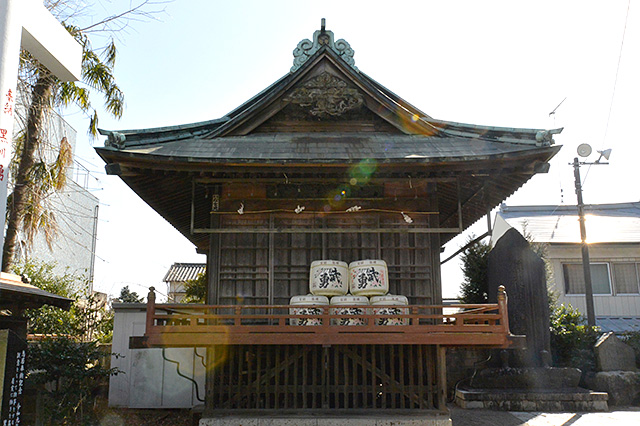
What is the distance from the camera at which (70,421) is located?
11.6 metres

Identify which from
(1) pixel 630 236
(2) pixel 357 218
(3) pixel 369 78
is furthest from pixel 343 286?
(1) pixel 630 236

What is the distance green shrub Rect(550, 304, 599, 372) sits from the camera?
668 inches

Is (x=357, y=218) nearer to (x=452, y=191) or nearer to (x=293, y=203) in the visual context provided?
(x=293, y=203)

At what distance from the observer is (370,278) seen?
10.4m

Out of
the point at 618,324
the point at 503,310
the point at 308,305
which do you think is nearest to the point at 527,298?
the point at 503,310

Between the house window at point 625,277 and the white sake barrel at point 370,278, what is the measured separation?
59.1 feet

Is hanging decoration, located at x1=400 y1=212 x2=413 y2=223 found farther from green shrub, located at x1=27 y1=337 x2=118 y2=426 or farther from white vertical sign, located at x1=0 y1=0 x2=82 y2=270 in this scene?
green shrub, located at x1=27 y1=337 x2=118 y2=426

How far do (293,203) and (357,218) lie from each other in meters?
1.34

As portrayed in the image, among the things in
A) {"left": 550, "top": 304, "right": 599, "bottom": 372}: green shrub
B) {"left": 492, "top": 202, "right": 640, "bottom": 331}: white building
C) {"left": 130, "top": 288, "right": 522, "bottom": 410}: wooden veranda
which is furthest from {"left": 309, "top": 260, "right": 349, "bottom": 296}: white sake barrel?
{"left": 492, "top": 202, "right": 640, "bottom": 331}: white building

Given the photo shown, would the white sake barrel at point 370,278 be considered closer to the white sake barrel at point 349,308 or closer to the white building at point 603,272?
the white sake barrel at point 349,308

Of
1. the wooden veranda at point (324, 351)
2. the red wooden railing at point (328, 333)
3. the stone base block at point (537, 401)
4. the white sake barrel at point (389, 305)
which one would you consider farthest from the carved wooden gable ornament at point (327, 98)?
the stone base block at point (537, 401)

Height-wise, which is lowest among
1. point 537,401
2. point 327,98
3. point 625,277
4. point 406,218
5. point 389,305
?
point 537,401

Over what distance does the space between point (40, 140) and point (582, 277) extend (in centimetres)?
2154

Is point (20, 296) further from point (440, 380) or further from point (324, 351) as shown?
point (440, 380)
